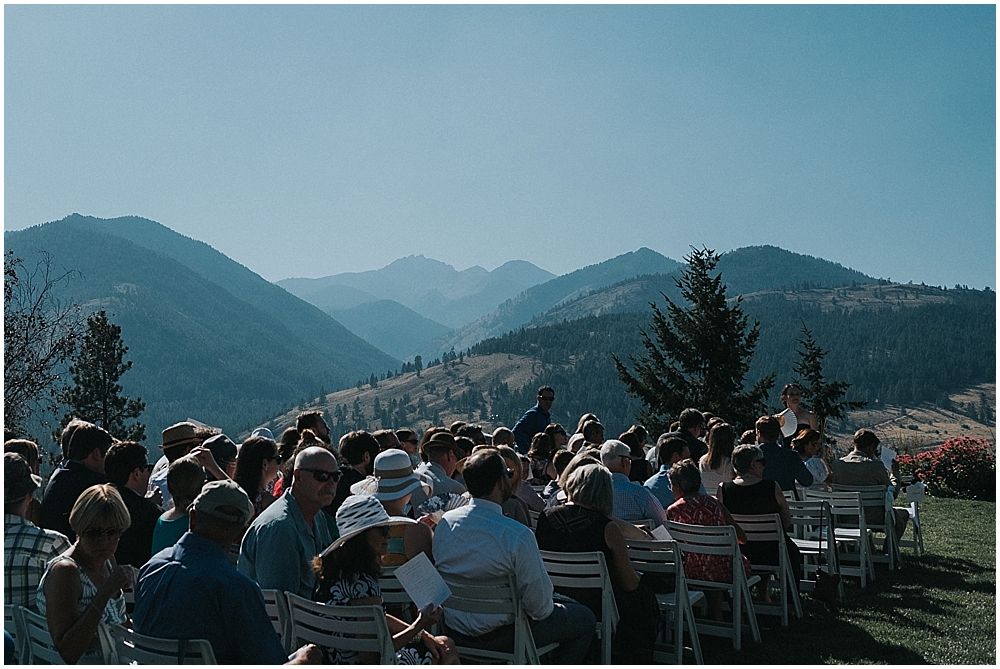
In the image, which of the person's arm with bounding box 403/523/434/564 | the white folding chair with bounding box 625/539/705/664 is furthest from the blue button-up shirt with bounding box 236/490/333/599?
the white folding chair with bounding box 625/539/705/664

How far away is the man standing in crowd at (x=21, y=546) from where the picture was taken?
12.6 feet

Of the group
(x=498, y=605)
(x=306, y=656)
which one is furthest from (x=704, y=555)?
(x=306, y=656)

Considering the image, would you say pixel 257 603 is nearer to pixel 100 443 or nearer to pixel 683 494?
pixel 100 443

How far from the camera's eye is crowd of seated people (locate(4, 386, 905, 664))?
317cm

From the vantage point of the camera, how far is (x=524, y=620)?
13.8 feet

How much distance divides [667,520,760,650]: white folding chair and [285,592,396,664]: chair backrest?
3.03m

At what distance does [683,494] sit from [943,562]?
5.15m

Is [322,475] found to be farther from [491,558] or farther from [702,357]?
[702,357]

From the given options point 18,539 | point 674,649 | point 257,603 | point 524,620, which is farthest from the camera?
point 674,649

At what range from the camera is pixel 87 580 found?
3439mm

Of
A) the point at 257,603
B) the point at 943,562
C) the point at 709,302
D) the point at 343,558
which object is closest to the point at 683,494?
the point at 343,558

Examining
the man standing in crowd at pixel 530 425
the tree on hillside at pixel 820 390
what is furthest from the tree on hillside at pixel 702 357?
the man standing in crowd at pixel 530 425

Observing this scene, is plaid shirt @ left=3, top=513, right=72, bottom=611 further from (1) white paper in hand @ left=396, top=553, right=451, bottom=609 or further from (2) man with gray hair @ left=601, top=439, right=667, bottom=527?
(2) man with gray hair @ left=601, top=439, right=667, bottom=527

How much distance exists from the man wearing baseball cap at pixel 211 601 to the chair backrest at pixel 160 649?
0.05 m
